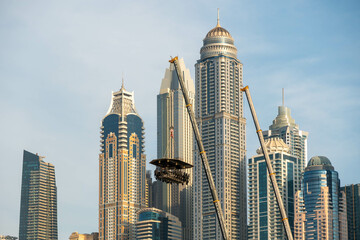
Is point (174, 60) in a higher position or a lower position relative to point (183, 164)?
higher

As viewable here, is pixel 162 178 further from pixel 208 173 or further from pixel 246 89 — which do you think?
pixel 246 89

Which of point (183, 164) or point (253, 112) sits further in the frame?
point (253, 112)

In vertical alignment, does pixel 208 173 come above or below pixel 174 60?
below

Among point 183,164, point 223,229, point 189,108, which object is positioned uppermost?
point 189,108

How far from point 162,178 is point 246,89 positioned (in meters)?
22.3

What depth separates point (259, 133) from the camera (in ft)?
540

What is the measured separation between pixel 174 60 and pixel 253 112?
15936mm

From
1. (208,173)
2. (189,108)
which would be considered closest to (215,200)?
(208,173)

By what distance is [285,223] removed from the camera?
15988 centimetres

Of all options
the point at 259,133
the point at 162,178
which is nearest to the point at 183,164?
the point at 162,178

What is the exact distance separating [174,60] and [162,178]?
20840mm

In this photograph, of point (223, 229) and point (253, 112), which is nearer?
point (223, 229)

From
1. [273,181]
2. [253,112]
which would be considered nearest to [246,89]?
[253,112]

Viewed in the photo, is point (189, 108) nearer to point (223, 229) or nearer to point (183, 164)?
point (183, 164)
